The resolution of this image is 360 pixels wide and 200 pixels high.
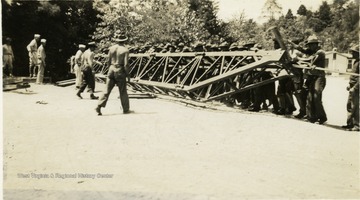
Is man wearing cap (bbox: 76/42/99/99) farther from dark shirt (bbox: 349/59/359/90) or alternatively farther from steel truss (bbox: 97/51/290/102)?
dark shirt (bbox: 349/59/359/90)

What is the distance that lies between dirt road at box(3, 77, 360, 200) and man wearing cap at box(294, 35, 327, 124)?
1.51 feet

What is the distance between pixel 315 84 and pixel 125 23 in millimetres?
11546

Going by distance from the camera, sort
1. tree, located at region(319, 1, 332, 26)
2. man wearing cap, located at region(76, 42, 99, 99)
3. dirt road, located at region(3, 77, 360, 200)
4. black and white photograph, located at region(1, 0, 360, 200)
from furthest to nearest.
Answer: man wearing cap, located at region(76, 42, 99, 99)
tree, located at region(319, 1, 332, 26)
black and white photograph, located at region(1, 0, 360, 200)
dirt road, located at region(3, 77, 360, 200)

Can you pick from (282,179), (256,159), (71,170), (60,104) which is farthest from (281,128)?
(60,104)

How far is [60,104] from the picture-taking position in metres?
8.79

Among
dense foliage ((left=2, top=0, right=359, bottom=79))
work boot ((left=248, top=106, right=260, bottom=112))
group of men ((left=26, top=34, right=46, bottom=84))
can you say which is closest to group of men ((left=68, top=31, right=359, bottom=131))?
work boot ((left=248, top=106, right=260, bottom=112))

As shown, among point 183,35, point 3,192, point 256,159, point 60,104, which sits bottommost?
point 3,192

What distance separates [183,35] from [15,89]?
9000 mm

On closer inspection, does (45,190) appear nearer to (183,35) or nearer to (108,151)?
(108,151)

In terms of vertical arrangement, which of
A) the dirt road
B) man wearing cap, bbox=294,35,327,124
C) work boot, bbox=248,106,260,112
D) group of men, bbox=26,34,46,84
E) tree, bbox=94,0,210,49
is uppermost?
tree, bbox=94,0,210,49

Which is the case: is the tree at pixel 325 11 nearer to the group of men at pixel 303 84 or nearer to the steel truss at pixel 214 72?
the group of men at pixel 303 84

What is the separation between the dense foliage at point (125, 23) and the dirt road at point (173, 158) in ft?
7.62

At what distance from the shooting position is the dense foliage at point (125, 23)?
9.23 m

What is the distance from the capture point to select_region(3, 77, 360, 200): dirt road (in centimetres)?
438
